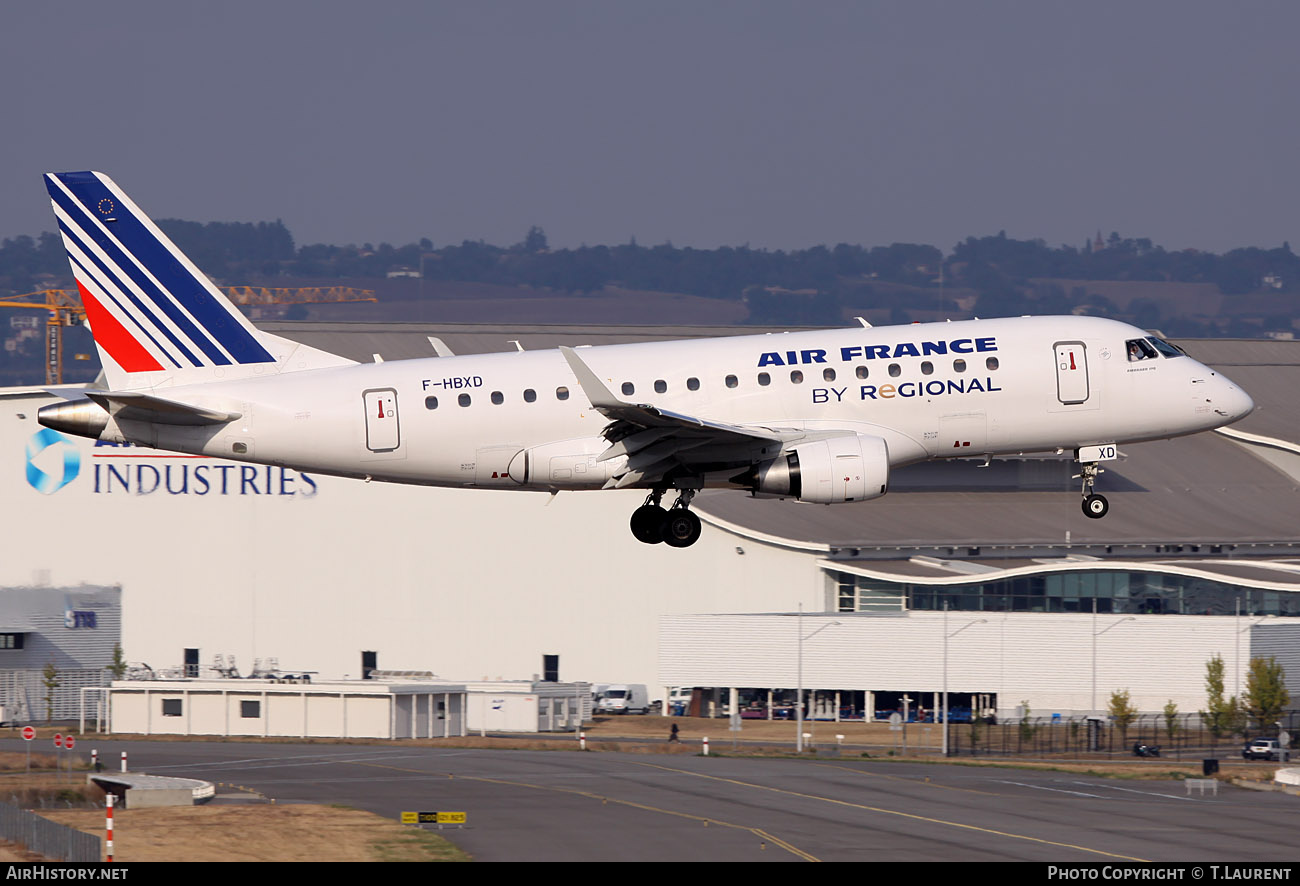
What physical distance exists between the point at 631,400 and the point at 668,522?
380 centimetres

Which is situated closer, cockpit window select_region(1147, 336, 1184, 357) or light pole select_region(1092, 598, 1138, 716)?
cockpit window select_region(1147, 336, 1184, 357)

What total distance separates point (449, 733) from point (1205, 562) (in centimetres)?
4659

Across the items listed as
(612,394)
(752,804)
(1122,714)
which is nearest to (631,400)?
(612,394)

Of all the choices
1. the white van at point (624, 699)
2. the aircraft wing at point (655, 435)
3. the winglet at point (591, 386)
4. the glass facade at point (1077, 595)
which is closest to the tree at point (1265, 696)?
the glass facade at point (1077, 595)

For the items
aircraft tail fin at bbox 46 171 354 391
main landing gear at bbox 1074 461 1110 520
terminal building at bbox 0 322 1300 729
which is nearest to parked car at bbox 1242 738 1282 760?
terminal building at bbox 0 322 1300 729

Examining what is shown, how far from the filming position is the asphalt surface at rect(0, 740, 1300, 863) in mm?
59094

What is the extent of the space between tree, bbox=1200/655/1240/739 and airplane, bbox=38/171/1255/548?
168ft

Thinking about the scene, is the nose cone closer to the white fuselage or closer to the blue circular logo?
the white fuselage

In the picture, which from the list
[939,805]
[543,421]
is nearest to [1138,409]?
[543,421]

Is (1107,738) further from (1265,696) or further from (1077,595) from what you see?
(1077,595)

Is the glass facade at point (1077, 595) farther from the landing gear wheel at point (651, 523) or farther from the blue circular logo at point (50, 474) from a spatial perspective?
the landing gear wheel at point (651, 523)

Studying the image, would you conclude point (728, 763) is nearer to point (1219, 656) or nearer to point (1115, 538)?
point (1219, 656)

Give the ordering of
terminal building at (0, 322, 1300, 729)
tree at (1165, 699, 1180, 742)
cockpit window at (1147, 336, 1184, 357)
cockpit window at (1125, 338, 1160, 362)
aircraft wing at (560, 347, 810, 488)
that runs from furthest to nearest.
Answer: terminal building at (0, 322, 1300, 729) < tree at (1165, 699, 1180, 742) < cockpit window at (1147, 336, 1184, 357) < cockpit window at (1125, 338, 1160, 362) < aircraft wing at (560, 347, 810, 488)

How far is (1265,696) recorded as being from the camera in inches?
3671
